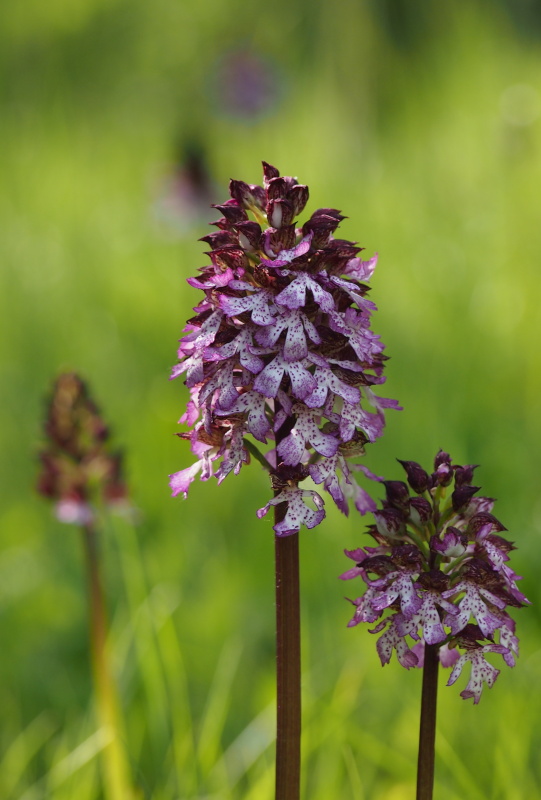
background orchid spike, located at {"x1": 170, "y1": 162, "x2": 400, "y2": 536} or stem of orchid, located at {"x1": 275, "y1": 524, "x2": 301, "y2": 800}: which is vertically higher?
background orchid spike, located at {"x1": 170, "y1": 162, "x2": 400, "y2": 536}

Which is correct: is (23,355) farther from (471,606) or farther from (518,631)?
(471,606)

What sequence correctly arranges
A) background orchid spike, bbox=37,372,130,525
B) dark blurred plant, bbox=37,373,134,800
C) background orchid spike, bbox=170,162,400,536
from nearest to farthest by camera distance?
background orchid spike, bbox=170,162,400,536, dark blurred plant, bbox=37,373,134,800, background orchid spike, bbox=37,372,130,525

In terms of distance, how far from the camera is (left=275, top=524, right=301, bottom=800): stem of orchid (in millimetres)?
1057

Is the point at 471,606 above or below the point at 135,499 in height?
below

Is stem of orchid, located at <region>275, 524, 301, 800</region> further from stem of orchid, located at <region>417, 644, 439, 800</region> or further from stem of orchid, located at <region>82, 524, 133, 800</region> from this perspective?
stem of orchid, located at <region>82, 524, 133, 800</region>

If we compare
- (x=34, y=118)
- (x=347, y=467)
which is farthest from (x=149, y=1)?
(x=347, y=467)

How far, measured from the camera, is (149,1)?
15.1 m

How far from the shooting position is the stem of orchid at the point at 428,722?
106 cm

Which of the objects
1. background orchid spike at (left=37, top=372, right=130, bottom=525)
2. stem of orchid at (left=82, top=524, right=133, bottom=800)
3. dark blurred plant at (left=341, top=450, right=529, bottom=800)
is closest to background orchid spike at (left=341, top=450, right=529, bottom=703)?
dark blurred plant at (left=341, top=450, right=529, bottom=800)

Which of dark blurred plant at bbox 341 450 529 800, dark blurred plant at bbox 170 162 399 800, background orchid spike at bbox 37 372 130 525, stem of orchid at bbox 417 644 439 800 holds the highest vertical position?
background orchid spike at bbox 37 372 130 525

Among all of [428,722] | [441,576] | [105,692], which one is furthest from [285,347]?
[105,692]

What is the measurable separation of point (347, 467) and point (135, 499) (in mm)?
2340

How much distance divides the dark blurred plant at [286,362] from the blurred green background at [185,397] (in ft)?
1.92

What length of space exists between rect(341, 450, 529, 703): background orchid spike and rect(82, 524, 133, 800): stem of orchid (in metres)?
0.93
